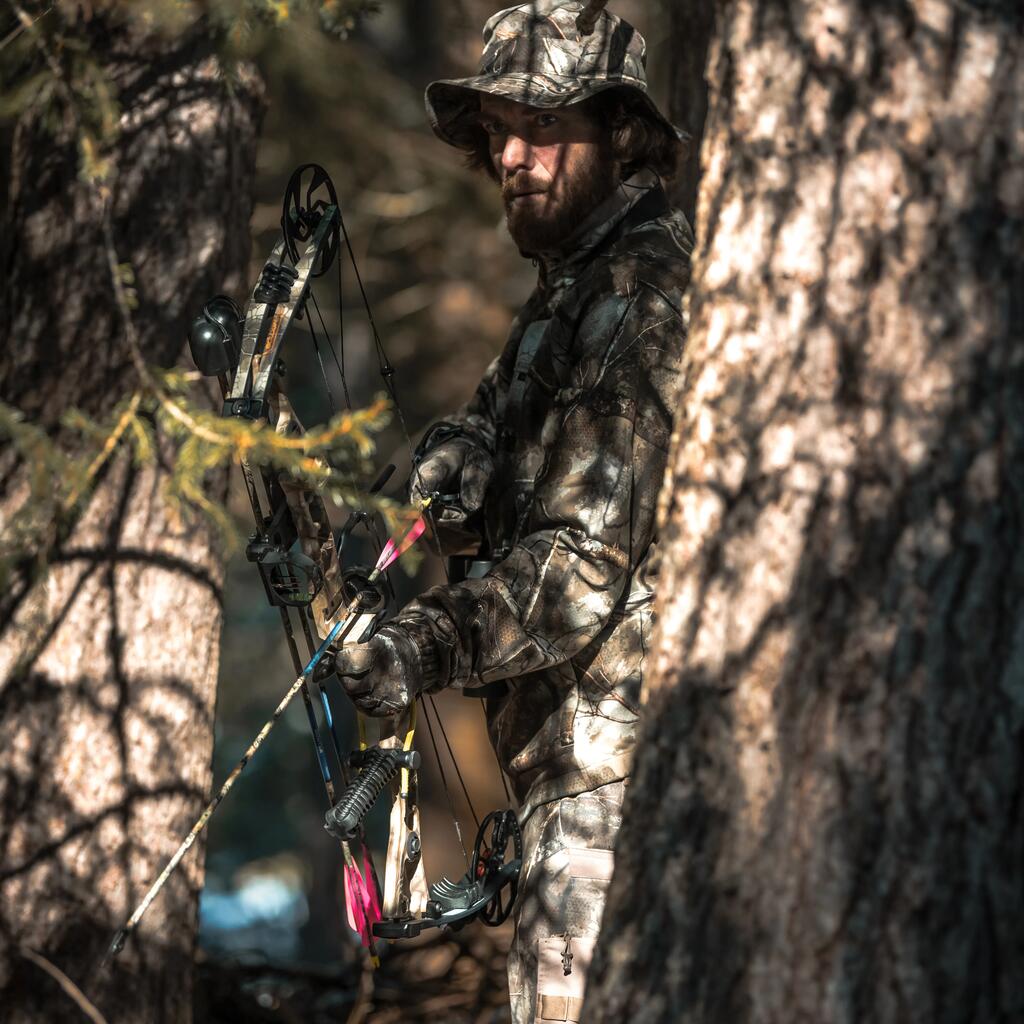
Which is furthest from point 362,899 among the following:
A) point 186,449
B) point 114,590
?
point 114,590

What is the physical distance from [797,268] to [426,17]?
1135 centimetres

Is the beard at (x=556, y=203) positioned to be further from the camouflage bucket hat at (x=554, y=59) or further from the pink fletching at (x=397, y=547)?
the pink fletching at (x=397, y=547)

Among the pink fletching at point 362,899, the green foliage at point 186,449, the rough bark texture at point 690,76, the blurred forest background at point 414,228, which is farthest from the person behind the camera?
the blurred forest background at point 414,228

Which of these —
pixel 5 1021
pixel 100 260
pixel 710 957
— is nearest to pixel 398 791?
pixel 710 957

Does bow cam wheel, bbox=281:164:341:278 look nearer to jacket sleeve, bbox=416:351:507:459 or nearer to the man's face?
the man's face

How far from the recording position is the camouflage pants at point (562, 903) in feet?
10.6

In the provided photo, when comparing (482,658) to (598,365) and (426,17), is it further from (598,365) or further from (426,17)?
(426,17)

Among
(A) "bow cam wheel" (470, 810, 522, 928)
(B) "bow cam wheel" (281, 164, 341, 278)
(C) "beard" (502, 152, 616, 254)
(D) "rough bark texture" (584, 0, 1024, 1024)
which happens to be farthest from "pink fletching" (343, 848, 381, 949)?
(C) "beard" (502, 152, 616, 254)

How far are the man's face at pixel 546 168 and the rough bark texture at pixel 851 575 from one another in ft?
3.88

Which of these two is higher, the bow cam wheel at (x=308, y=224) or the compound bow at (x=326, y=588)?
the bow cam wheel at (x=308, y=224)

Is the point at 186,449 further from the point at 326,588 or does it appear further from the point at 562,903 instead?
the point at 562,903

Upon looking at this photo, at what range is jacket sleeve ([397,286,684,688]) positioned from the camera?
10.5 ft

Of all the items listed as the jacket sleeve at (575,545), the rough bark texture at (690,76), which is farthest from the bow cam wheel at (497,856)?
the rough bark texture at (690,76)

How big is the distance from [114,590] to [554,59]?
1964 mm
